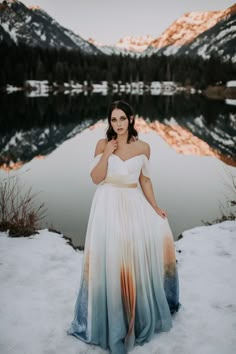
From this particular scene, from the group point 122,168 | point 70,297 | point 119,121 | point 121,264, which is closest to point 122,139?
point 119,121

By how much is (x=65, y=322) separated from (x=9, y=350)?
0.65 meters

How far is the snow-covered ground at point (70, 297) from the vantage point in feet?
11.6

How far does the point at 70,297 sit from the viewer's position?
4461mm

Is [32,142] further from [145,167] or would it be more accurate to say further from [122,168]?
[122,168]

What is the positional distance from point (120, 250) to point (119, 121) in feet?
3.82

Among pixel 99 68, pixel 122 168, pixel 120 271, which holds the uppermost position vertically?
pixel 99 68

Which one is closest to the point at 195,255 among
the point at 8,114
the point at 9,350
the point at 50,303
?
the point at 50,303

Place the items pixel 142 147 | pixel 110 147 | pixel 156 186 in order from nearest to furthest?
pixel 110 147 < pixel 142 147 < pixel 156 186

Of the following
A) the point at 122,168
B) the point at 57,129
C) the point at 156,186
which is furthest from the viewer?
the point at 57,129

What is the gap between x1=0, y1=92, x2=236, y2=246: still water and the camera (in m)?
10.2

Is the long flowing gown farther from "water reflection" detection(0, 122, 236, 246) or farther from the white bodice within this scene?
"water reflection" detection(0, 122, 236, 246)

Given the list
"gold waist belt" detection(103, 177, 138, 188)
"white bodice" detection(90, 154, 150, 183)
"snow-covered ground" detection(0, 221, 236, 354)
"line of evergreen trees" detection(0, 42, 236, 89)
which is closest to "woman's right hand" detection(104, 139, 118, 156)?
"white bodice" detection(90, 154, 150, 183)

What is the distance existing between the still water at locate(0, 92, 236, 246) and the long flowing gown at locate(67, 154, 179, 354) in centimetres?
470

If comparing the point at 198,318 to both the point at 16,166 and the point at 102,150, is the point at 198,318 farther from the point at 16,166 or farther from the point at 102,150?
the point at 16,166
